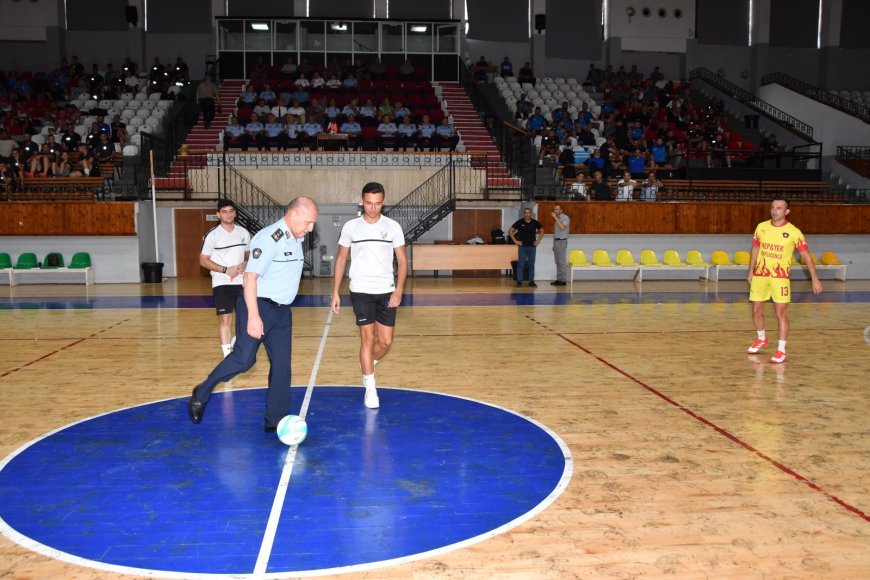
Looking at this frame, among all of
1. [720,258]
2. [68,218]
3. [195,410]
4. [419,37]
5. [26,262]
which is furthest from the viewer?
[419,37]

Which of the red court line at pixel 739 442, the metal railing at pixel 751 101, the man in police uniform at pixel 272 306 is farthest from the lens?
the metal railing at pixel 751 101

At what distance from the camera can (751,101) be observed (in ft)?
108

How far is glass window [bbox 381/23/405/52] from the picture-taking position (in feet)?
105

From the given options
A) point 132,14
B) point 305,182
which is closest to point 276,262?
point 305,182

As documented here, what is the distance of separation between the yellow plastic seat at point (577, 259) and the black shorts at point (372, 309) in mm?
13480

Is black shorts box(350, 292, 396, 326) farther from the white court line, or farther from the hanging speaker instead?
the hanging speaker

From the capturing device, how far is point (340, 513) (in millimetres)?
4090

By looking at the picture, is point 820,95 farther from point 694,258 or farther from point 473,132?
point 694,258

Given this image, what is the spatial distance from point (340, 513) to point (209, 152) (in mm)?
19677

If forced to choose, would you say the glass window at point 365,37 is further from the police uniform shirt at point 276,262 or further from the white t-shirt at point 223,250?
the police uniform shirt at point 276,262

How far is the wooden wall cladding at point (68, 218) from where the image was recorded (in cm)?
1855

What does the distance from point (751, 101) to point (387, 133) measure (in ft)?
61.8

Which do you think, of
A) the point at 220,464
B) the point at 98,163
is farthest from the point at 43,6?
the point at 220,464

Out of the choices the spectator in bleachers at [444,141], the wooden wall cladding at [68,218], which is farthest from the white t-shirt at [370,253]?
the spectator in bleachers at [444,141]
